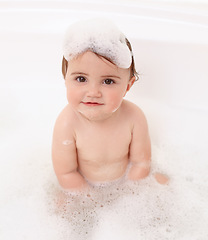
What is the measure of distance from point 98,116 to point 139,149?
25 cm

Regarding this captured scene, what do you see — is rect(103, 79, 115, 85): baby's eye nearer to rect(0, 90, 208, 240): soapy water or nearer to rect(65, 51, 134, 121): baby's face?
rect(65, 51, 134, 121): baby's face

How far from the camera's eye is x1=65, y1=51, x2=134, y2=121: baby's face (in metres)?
0.90

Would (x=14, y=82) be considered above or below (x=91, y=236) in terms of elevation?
above

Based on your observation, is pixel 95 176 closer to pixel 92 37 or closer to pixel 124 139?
pixel 124 139

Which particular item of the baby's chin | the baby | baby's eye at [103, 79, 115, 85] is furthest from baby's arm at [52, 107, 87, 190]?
Answer: baby's eye at [103, 79, 115, 85]

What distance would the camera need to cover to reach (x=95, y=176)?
46.7 inches

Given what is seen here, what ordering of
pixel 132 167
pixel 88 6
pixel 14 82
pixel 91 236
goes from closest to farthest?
pixel 91 236, pixel 132 167, pixel 88 6, pixel 14 82

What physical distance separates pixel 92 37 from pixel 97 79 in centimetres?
12

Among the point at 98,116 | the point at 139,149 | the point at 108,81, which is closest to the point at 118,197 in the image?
the point at 139,149

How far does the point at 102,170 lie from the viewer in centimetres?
117

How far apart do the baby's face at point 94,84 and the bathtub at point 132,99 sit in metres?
0.38

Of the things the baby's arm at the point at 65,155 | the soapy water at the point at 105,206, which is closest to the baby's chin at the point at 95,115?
the baby's arm at the point at 65,155

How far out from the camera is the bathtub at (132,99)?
1.15 m

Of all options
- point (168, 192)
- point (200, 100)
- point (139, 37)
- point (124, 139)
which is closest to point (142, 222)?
point (168, 192)
